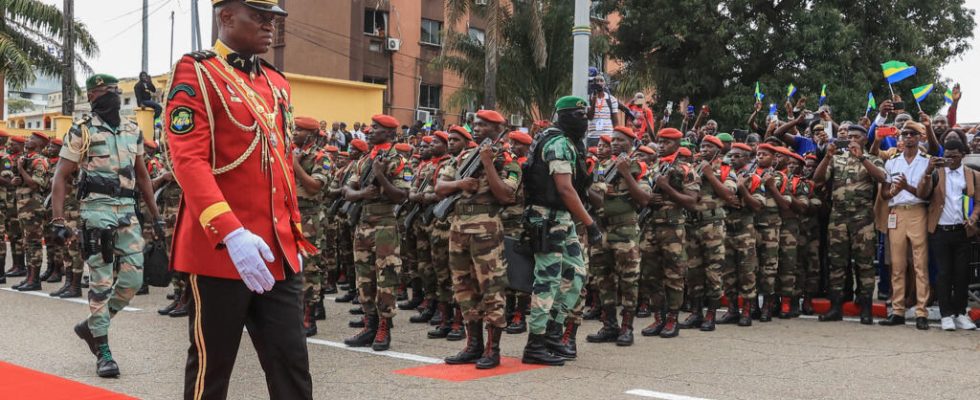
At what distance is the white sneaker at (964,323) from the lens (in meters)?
8.98

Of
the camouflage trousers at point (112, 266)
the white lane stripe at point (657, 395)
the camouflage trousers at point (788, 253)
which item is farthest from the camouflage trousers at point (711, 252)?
the camouflage trousers at point (112, 266)

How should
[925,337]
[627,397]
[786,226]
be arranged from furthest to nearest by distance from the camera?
[786,226] → [925,337] → [627,397]

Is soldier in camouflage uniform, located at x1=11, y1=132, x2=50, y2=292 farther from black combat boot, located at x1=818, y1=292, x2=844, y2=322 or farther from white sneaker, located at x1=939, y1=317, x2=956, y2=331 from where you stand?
white sneaker, located at x1=939, y1=317, x2=956, y2=331

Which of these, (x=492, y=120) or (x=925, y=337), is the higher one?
(x=492, y=120)

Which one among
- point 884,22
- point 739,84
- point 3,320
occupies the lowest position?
point 3,320

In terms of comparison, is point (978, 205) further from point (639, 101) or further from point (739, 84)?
point (739, 84)

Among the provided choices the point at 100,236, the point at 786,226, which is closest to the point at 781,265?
the point at 786,226

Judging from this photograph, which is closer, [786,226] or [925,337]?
[925,337]

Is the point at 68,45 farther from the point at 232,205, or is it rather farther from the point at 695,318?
the point at 232,205

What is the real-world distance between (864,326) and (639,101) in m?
5.14

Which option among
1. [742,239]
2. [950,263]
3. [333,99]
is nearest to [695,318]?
[742,239]

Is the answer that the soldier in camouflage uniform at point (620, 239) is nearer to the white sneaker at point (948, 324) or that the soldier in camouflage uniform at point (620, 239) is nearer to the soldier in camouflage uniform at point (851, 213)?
the soldier in camouflage uniform at point (851, 213)

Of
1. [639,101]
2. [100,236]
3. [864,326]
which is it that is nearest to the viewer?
[100,236]

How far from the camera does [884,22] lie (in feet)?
78.8
